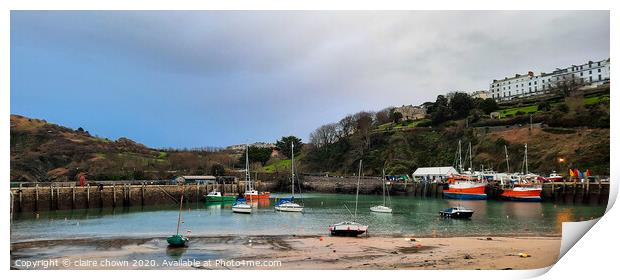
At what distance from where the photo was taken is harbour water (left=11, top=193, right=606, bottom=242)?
54.6ft

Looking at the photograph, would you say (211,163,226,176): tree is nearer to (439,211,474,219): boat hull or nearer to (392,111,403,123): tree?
(392,111,403,123): tree

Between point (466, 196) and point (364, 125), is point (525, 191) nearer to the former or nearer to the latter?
point (466, 196)

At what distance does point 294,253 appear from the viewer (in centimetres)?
1212

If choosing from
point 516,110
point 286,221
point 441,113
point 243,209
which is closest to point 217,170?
point 243,209

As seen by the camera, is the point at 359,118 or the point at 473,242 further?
the point at 359,118

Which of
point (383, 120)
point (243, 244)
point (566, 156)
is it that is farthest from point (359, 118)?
point (243, 244)

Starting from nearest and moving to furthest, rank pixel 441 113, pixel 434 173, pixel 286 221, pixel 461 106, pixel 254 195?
pixel 286 221
pixel 254 195
pixel 434 173
pixel 461 106
pixel 441 113

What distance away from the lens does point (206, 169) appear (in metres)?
47.0

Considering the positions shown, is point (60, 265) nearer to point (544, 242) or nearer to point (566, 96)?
point (544, 242)

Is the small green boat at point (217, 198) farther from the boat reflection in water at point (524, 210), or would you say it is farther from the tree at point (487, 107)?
the tree at point (487, 107)

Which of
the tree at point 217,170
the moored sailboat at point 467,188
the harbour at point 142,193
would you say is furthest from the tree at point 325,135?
the moored sailboat at point 467,188

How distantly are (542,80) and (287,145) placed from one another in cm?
3186

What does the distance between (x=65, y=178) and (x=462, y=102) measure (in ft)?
130

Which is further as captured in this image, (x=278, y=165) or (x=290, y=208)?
(x=278, y=165)
